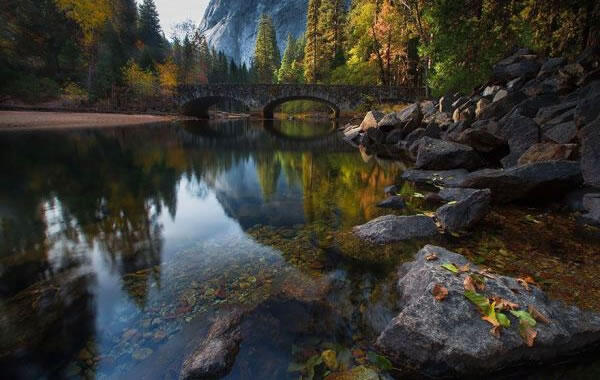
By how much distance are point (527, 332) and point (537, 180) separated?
17.5 feet

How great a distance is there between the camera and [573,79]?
11.6 metres

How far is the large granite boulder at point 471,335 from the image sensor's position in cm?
308

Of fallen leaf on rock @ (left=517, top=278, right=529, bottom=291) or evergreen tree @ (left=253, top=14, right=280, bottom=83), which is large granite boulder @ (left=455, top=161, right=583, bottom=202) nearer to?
fallen leaf on rock @ (left=517, top=278, right=529, bottom=291)

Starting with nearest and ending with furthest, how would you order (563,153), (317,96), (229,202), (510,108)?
(563,153)
(229,202)
(510,108)
(317,96)

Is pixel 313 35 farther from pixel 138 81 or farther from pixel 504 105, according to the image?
pixel 504 105

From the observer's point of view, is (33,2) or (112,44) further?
(112,44)

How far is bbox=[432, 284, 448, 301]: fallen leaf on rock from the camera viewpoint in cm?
342

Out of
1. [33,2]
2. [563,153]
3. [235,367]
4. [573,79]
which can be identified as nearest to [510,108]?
[573,79]

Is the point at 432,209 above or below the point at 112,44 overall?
below

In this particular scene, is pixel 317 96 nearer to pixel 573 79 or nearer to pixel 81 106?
pixel 81 106

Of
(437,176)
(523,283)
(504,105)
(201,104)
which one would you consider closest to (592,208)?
(523,283)

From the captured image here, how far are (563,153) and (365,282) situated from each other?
6.77 m

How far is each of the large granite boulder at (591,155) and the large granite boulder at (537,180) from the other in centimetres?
22

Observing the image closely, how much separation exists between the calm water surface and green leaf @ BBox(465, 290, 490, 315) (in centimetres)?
82
